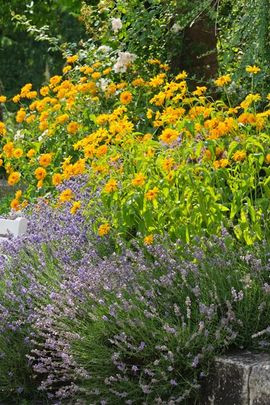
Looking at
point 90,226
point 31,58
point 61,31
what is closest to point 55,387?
point 90,226

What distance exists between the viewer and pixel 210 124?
4.86 m

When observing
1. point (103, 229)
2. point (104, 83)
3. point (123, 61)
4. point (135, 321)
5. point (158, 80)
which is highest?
point (158, 80)

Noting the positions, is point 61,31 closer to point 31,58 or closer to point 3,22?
point 31,58

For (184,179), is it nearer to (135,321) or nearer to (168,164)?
(168,164)

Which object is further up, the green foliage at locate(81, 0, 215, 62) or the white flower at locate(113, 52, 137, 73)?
the green foliage at locate(81, 0, 215, 62)

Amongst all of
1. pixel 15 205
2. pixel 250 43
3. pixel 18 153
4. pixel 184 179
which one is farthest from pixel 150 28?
pixel 184 179

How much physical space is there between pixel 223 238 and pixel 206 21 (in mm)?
4317

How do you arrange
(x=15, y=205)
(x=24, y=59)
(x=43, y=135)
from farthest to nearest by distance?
(x=24, y=59), (x=43, y=135), (x=15, y=205)

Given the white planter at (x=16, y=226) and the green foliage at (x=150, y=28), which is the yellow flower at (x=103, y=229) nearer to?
the white planter at (x=16, y=226)

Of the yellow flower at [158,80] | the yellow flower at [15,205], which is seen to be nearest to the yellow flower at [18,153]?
the yellow flower at [15,205]

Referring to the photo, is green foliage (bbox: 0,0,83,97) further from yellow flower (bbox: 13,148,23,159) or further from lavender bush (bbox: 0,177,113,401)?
lavender bush (bbox: 0,177,113,401)

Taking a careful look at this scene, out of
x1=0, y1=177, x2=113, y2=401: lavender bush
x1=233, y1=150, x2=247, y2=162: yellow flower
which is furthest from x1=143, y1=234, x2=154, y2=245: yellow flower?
x1=233, y1=150, x2=247, y2=162: yellow flower

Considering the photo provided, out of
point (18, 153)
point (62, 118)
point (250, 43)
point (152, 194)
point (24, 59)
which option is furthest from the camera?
point (24, 59)

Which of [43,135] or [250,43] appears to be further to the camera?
[43,135]
